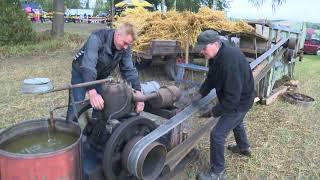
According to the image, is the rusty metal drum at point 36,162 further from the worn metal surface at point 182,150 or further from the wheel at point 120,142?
the worn metal surface at point 182,150

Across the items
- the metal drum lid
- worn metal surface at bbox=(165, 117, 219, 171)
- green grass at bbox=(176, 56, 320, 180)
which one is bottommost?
green grass at bbox=(176, 56, 320, 180)

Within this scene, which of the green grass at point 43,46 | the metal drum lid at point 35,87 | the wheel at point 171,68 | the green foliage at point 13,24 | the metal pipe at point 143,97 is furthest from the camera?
the green foliage at point 13,24

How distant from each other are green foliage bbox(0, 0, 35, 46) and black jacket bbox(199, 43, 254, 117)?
33.0 feet

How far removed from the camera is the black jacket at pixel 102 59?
3317 mm

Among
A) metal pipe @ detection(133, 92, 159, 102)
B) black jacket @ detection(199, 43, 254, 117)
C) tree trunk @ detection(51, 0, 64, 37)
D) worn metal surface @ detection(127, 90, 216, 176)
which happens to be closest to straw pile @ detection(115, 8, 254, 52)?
black jacket @ detection(199, 43, 254, 117)

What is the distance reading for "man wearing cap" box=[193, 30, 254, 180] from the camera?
A: 3.47 m

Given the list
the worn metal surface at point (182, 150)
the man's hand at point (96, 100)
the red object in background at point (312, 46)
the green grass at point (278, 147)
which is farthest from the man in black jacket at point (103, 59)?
the red object in background at point (312, 46)

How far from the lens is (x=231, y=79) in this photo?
3.46 m

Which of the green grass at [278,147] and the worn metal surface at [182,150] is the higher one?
the worn metal surface at [182,150]

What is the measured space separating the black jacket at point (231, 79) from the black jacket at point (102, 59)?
34.3 inches

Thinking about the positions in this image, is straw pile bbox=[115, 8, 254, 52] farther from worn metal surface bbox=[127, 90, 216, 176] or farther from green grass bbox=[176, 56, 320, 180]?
worn metal surface bbox=[127, 90, 216, 176]

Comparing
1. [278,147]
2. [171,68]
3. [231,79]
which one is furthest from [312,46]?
[231,79]

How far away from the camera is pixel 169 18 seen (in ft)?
26.9

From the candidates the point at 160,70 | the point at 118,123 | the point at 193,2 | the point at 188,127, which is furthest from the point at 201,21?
the point at 193,2
